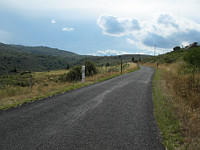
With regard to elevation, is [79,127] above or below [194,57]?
below

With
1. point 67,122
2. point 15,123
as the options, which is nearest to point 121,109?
point 67,122

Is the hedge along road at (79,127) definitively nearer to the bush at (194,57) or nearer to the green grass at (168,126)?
the green grass at (168,126)

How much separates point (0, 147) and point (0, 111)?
8.33 ft

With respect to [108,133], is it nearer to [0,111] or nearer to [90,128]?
[90,128]

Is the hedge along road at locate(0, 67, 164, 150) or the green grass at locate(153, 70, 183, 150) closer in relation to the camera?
the hedge along road at locate(0, 67, 164, 150)

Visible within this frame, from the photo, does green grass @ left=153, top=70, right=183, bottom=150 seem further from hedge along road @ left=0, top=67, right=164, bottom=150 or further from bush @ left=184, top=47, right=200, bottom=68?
bush @ left=184, top=47, right=200, bottom=68

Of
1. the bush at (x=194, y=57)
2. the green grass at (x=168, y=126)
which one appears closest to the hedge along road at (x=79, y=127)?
the green grass at (x=168, y=126)

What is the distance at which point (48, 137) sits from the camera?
10.7ft

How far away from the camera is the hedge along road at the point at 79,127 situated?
119 inches

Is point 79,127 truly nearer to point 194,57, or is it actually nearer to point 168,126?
point 168,126

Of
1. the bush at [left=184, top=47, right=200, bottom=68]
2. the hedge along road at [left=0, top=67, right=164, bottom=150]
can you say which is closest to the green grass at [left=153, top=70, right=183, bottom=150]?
Result: the hedge along road at [left=0, top=67, right=164, bottom=150]

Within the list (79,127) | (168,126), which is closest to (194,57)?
(168,126)

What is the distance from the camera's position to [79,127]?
3.80 m

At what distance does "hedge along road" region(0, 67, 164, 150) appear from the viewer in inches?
119
